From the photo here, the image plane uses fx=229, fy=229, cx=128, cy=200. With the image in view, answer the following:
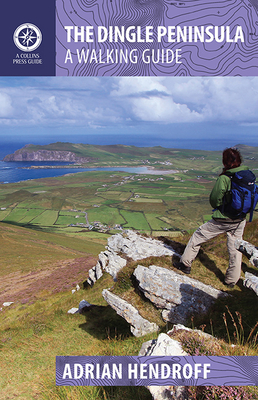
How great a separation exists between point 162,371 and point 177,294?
4.39 m

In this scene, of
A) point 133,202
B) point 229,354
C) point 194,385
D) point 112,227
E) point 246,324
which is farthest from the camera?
point 133,202

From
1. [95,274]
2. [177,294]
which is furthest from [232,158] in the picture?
[95,274]

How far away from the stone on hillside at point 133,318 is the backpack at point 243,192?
5.29 metres

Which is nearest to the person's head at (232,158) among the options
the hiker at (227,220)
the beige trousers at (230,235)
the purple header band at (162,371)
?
the hiker at (227,220)

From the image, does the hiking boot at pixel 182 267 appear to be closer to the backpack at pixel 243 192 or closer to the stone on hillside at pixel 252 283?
the stone on hillside at pixel 252 283

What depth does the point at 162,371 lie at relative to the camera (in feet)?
15.6

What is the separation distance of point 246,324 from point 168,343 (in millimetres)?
3363

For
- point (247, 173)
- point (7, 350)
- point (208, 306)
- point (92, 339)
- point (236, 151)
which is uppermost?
point (236, 151)

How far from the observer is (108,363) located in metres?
5.70

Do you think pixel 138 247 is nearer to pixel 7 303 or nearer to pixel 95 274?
pixel 95 274

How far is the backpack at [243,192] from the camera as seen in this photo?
7.69 meters

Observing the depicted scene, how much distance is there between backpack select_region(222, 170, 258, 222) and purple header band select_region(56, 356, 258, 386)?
14.7 ft

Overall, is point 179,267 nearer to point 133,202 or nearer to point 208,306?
point 208,306

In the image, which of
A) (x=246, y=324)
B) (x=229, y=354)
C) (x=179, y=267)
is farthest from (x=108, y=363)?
(x=179, y=267)
